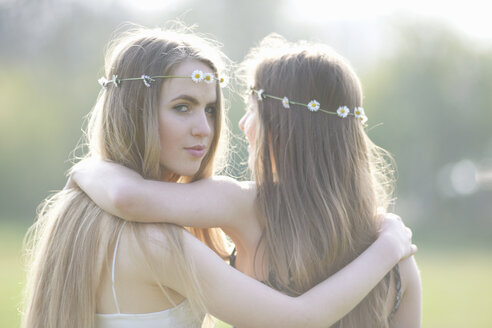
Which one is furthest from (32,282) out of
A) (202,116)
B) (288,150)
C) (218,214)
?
(288,150)

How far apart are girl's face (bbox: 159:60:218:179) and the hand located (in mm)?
1022

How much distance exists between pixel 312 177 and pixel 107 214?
3.34ft

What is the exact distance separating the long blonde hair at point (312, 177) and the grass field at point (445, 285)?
565cm

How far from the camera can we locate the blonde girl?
2.33 metres

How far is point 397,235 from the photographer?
276 cm

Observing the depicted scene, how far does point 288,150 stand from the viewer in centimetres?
277

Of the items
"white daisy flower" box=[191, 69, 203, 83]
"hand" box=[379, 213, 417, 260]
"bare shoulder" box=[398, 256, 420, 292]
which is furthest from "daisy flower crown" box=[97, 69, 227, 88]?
"bare shoulder" box=[398, 256, 420, 292]

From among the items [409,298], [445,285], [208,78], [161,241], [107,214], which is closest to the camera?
[161,241]

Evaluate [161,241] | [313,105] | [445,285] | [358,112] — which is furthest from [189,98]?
[445,285]

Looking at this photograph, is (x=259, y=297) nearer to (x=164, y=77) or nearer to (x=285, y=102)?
(x=285, y=102)

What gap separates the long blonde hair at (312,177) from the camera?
104 inches

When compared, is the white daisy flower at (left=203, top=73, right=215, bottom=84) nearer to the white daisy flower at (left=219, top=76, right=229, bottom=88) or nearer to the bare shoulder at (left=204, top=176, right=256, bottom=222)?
the white daisy flower at (left=219, top=76, right=229, bottom=88)

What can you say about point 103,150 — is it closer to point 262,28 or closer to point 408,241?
point 408,241

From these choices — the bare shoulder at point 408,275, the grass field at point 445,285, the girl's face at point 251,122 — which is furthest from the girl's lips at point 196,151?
the grass field at point 445,285
